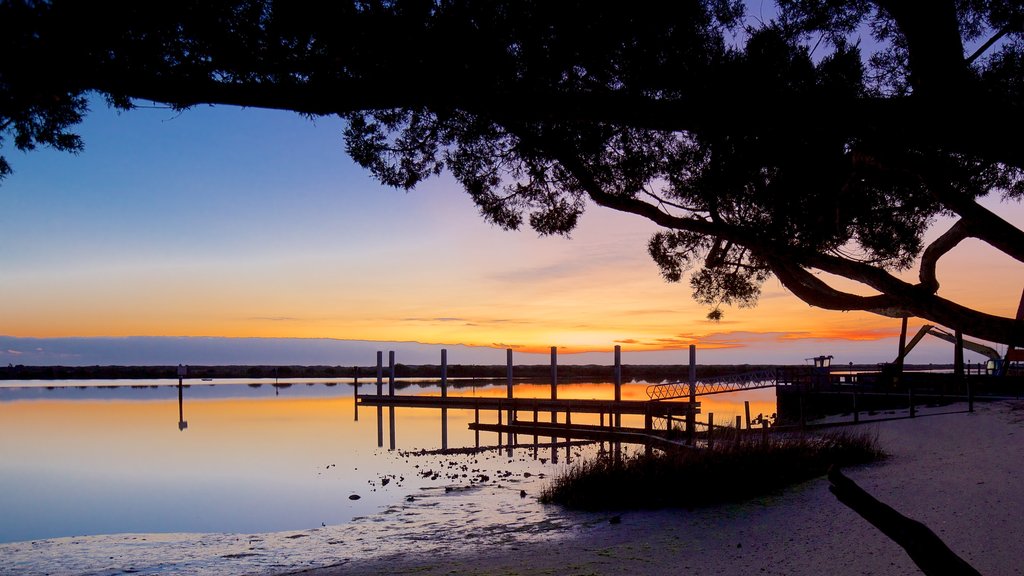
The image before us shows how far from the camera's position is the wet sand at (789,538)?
781 centimetres

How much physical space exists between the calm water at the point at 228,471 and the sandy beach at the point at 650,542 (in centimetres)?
172

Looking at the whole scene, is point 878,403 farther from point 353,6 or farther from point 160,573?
point 353,6

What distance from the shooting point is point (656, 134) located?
780 centimetres

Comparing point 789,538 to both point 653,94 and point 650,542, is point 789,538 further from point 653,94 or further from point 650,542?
point 653,94

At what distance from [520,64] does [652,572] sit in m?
5.25

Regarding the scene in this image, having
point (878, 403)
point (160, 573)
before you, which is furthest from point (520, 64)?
point (878, 403)

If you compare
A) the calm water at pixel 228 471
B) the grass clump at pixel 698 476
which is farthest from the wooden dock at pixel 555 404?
the grass clump at pixel 698 476

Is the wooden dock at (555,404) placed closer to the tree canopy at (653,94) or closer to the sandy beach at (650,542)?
the sandy beach at (650,542)

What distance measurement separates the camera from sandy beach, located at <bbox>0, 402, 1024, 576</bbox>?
8.02 metres

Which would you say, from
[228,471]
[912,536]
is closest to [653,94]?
[912,536]

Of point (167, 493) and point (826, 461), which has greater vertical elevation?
point (826, 461)

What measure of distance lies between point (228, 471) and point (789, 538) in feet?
56.5

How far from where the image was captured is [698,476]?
12.4 meters

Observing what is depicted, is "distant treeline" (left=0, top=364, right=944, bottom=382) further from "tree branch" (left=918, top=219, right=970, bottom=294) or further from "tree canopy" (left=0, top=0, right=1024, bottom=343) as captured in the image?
"tree branch" (left=918, top=219, right=970, bottom=294)
